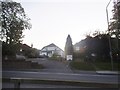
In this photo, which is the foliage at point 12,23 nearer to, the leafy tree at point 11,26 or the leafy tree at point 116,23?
Result: the leafy tree at point 11,26

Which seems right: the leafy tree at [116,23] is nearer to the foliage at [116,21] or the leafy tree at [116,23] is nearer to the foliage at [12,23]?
the foliage at [116,21]

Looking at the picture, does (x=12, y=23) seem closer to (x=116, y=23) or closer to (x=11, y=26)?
(x=11, y=26)

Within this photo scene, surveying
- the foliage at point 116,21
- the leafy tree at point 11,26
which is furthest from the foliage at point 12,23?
the foliage at point 116,21

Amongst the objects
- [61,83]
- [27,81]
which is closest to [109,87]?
[61,83]

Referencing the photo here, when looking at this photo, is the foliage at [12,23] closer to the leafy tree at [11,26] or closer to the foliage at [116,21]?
the leafy tree at [11,26]

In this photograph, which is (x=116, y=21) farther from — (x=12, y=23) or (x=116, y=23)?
(x=12, y=23)

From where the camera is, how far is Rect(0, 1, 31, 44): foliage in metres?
35.7

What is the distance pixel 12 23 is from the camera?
120ft

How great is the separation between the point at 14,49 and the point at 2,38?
8.92ft

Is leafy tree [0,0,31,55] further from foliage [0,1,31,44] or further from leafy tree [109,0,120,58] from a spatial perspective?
leafy tree [109,0,120,58]

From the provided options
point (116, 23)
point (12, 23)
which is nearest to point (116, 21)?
point (116, 23)

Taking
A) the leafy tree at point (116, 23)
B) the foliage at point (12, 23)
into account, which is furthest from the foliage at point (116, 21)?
the foliage at point (12, 23)

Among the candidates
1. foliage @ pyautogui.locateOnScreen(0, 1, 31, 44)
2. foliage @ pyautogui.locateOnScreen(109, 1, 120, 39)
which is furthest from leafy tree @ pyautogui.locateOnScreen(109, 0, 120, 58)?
foliage @ pyautogui.locateOnScreen(0, 1, 31, 44)

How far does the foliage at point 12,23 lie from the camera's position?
35.7 metres
